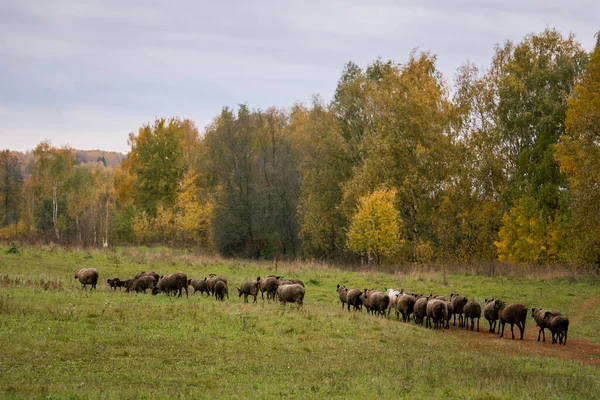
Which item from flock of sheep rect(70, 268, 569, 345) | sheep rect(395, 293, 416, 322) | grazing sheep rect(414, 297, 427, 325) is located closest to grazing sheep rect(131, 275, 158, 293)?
flock of sheep rect(70, 268, 569, 345)

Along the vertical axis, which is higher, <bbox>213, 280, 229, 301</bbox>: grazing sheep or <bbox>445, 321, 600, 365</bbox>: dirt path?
<bbox>213, 280, 229, 301</bbox>: grazing sheep

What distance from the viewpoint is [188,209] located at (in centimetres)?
7650

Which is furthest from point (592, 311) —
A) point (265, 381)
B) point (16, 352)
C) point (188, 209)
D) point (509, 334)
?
point (188, 209)

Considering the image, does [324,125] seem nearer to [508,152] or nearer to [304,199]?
[304,199]

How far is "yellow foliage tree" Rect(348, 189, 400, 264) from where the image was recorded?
52.8 meters

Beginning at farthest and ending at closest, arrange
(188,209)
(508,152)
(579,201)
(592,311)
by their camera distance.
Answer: (188,209)
(508,152)
(579,201)
(592,311)

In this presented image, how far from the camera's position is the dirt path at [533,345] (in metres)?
20.8

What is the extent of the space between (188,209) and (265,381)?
64.1 meters

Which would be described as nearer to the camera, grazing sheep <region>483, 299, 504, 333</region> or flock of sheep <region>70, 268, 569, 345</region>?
flock of sheep <region>70, 268, 569, 345</region>

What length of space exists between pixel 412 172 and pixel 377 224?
7.58m

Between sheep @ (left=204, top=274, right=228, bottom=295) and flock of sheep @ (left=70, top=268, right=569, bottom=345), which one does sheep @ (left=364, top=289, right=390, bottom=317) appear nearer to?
flock of sheep @ (left=70, top=268, right=569, bottom=345)

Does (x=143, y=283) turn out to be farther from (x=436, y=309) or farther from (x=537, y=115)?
(x=537, y=115)

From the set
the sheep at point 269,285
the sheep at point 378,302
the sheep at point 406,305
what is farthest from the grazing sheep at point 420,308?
the sheep at point 269,285

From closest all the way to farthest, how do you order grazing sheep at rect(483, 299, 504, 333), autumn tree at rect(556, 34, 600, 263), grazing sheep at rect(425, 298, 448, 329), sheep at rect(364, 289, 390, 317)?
grazing sheep at rect(425, 298, 448, 329), grazing sheep at rect(483, 299, 504, 333), sheep at rect(364, 289, 390, 317), autumn tree at rect(556, 34, 600, 263)
